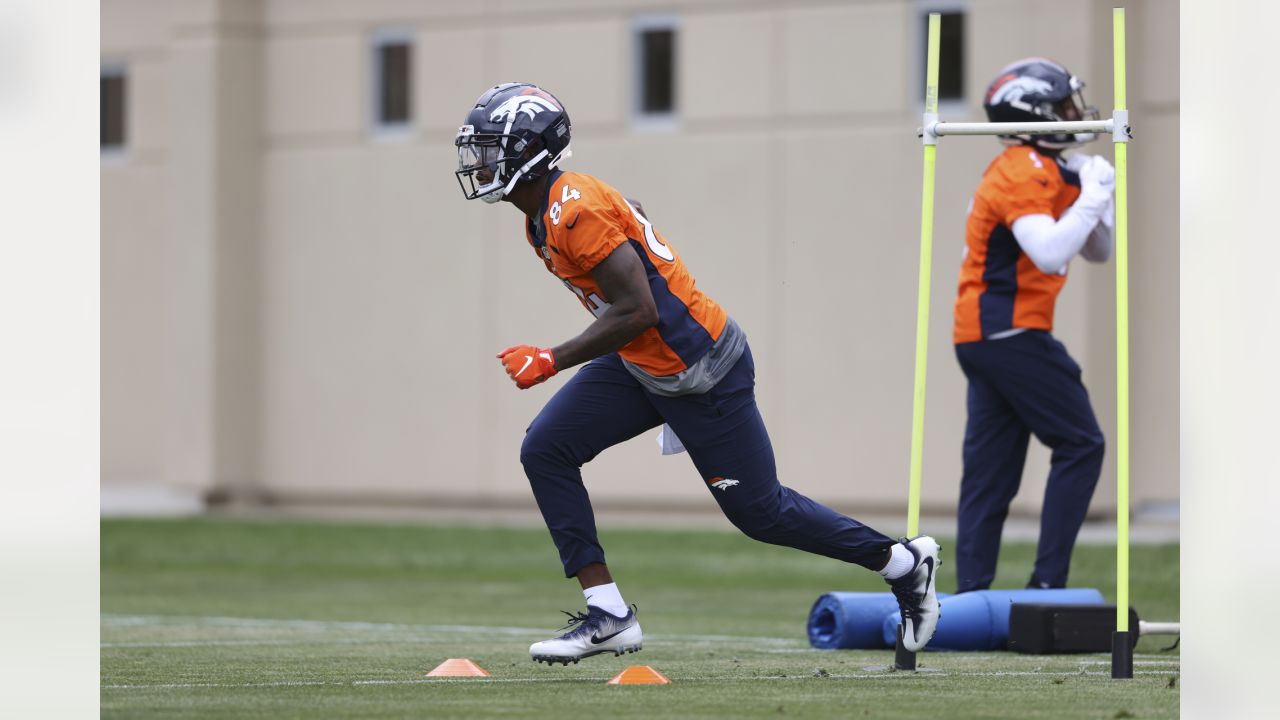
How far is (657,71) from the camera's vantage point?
19.3 metres

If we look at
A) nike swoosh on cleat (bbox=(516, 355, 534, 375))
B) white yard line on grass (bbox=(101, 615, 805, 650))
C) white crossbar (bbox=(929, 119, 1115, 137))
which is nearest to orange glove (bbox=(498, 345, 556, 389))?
nike swoosh on cleat (bbox=(516, 355, 534, 375))

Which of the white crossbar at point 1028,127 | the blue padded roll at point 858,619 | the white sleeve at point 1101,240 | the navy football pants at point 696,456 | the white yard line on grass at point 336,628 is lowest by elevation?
the white yard line on grass at point 336,628

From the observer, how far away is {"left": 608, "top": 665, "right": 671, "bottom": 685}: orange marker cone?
20.8 ft

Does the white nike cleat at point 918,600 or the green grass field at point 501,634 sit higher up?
the white nike cleat at point 918,600

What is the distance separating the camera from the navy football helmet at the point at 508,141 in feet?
21.2

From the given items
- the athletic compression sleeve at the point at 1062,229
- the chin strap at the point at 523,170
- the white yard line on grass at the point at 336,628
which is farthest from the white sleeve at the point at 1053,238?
the chin strap at the point at 523,170

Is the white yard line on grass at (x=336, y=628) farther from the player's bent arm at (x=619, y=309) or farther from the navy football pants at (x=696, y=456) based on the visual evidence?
the player's bent arm at (x=619, y=309)

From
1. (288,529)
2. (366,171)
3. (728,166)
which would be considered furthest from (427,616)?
(366,171)

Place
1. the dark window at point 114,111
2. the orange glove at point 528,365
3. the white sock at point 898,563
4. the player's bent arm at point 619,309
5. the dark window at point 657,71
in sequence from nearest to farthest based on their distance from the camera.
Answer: the orange glove at point 528,365
the player's bent arm at point 619,309
the white sock at point 898,563
the dark window at point 657,71
the dark window at point 114,111

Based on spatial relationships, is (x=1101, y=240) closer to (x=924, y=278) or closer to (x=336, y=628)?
(x=924, y=278)

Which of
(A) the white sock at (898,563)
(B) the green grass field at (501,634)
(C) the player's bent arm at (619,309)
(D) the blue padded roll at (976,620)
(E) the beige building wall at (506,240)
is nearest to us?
(B) the green grass field at (501,634)

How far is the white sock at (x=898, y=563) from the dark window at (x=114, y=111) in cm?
1712

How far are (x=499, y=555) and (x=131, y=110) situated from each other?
355 inches
